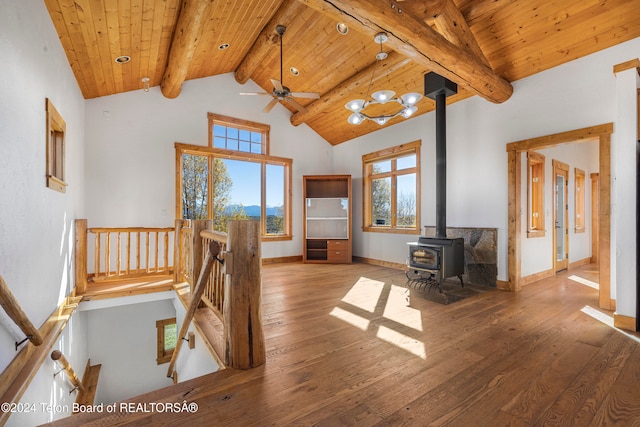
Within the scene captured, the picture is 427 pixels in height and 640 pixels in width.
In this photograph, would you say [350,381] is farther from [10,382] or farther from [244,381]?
[10,382]

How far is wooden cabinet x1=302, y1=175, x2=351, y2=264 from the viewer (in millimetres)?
7027

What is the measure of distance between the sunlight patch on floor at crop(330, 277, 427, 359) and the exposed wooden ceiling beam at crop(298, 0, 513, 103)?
288 cm

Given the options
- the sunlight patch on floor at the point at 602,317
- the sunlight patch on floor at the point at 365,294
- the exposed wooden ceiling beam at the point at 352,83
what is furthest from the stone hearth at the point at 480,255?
the exposed wooden ceiling beam at the point at 352,83

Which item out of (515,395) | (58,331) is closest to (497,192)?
(515,395)

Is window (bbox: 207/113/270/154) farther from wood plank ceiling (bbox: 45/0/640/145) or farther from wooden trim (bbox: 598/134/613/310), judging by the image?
wooden trim (bbox: 598/134/613/310)

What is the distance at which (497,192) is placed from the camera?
179 inches

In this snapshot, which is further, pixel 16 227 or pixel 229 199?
pixel 229 199

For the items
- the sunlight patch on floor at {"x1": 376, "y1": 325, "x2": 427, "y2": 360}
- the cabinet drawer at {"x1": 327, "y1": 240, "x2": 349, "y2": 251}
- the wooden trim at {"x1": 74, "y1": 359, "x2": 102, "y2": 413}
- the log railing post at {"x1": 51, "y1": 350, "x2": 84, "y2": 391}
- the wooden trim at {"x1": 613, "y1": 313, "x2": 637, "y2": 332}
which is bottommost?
the wooden trim at {"x1": 74, "y1": 359, "x2": 102, "y2": 413}

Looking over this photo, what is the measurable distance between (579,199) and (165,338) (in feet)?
30.7

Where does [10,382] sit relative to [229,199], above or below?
below

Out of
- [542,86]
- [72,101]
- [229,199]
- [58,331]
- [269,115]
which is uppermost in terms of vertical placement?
[269,115]

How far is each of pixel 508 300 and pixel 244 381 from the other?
3529 mm

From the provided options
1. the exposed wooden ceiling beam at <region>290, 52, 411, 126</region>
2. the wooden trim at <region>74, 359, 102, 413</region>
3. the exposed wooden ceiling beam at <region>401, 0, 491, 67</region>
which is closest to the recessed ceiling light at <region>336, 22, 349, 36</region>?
the exposed wooden ceiling beam at <region>290, 52, 411, 126</region>

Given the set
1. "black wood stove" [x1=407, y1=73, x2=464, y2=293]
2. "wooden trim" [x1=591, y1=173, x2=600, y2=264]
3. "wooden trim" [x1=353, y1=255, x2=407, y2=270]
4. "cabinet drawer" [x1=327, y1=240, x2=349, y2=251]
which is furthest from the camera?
"wooden trim" [x1=591, y1=173, x2=600, y2=264]
